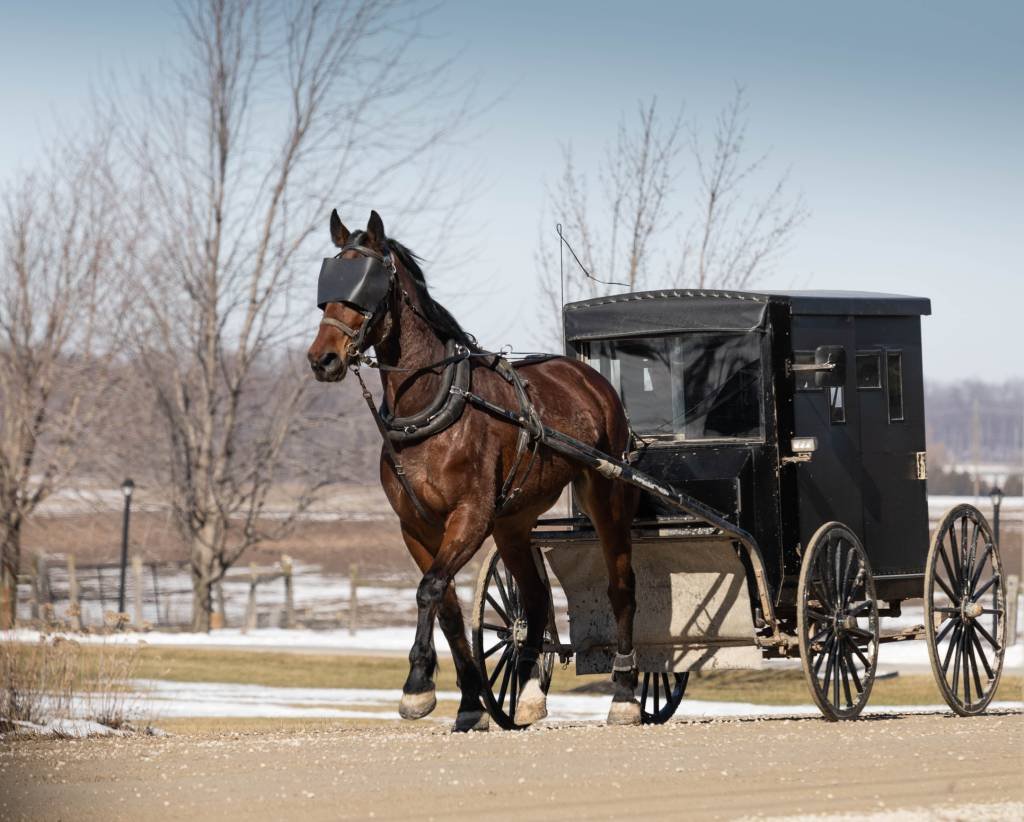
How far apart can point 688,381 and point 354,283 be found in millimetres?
3121

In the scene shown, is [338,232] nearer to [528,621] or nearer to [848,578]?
[528,621]

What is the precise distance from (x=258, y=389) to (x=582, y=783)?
80.0ft

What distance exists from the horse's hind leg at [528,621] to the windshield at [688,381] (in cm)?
138

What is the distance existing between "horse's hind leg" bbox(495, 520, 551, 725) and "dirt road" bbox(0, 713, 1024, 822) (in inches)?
36.4

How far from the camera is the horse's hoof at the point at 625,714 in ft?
32.8

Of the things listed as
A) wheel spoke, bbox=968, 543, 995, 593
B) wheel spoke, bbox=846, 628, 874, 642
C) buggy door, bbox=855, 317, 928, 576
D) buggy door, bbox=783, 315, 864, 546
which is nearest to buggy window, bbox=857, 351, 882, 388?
buggy door, bbox=855, 317, 928, 576

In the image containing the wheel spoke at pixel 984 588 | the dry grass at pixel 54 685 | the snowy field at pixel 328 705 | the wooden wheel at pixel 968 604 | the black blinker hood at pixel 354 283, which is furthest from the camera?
the snowy field at pixel 328 705

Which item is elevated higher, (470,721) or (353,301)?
(353,301)

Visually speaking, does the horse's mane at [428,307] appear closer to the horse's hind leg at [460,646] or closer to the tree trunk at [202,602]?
the horse's hind leg at [460,646]

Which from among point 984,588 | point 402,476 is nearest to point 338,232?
point 402,476

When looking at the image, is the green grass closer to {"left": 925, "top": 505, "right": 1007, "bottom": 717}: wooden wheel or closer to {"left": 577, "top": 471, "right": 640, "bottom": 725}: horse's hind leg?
{"left": 925, "top": 505, "right": 1007, "bottom": 717}: wooden wheel

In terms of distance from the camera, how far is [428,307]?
908 cm

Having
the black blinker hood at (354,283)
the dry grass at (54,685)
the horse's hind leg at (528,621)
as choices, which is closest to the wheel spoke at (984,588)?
the horse's hind leg at (528,621)

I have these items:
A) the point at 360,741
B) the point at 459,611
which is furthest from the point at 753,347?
the point at 360,741
